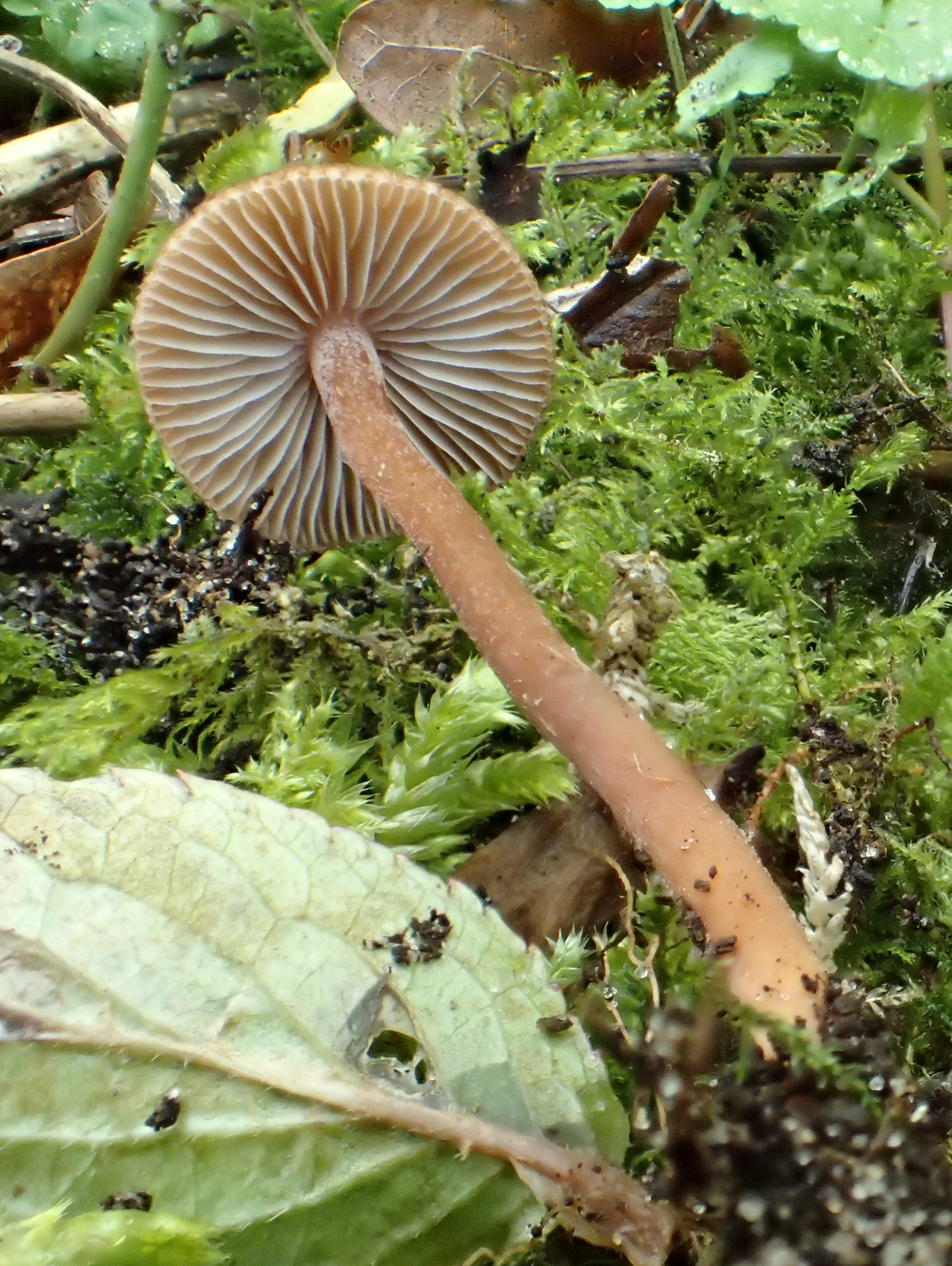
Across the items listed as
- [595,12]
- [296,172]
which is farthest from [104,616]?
[595,12]

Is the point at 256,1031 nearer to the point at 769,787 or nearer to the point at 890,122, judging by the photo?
the point at 769,787

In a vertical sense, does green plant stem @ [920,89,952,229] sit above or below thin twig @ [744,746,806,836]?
above

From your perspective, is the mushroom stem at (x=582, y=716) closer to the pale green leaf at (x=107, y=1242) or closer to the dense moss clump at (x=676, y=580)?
the dense moss clump at (x=676, y=580)

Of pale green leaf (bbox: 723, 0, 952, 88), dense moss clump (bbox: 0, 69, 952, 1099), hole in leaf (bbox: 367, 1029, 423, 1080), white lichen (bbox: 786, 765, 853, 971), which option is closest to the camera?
hole in leaf (bbox: 367, 1029, 423, 1080)

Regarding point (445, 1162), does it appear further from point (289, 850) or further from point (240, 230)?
point (240, 230)

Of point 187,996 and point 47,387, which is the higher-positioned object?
point 47,387

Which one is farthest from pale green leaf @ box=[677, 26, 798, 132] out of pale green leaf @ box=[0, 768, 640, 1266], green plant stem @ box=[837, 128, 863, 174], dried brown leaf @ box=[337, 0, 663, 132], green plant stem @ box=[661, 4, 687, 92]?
pale green leaf @ box=[0, 768, 640, 1266]

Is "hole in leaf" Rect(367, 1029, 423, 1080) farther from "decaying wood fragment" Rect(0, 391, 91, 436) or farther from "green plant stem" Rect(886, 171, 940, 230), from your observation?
"green plant stem" Rect(886, 171, 940, 230)
